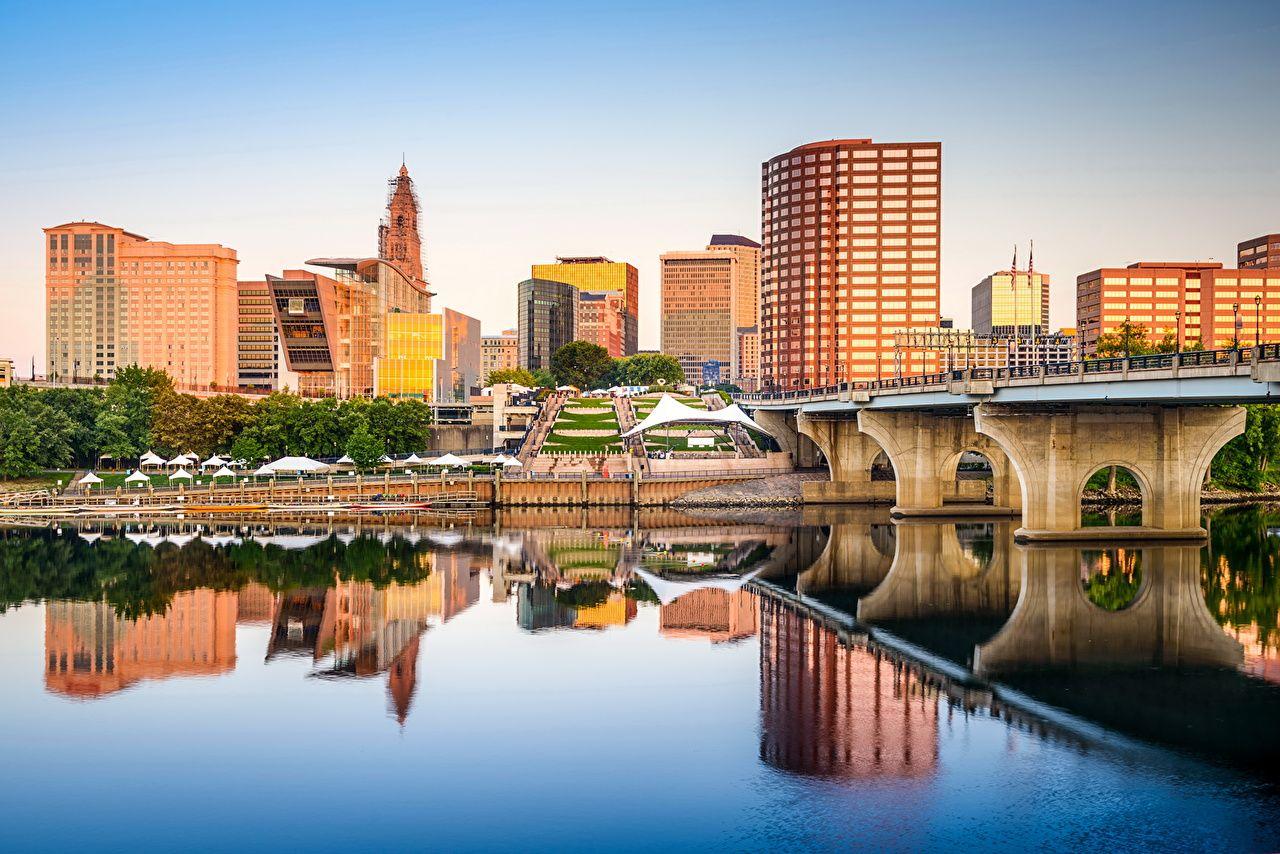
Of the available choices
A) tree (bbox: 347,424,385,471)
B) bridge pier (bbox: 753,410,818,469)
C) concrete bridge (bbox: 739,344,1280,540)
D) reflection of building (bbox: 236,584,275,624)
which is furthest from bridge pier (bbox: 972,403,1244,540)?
tree (bbox: 347,424,385,471)

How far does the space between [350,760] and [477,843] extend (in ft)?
24.5

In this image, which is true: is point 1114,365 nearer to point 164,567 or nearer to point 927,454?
point 927,454

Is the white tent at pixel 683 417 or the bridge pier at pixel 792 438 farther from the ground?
the white tent at pixel 683 417

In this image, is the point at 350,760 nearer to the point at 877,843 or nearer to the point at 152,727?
the point at 152,727

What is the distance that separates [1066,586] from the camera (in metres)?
61.3

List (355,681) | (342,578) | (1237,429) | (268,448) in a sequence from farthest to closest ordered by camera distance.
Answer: (268,448), (1237,429), (342,578), (355,681)

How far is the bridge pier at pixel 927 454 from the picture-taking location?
321ft

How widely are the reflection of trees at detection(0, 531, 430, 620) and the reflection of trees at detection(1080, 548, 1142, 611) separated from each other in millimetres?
36908

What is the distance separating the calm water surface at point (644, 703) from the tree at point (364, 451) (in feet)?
148

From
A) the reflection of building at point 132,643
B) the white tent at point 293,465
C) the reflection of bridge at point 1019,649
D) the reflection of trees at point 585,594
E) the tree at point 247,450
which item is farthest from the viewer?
the tree at point 247,450

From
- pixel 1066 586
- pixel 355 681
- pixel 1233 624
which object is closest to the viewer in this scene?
pixel 355 681

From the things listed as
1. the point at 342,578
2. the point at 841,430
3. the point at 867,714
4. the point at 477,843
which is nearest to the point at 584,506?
the point at 841,430

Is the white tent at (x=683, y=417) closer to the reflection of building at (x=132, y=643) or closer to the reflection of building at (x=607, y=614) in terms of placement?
the reflection of building at (x=607, y=614)

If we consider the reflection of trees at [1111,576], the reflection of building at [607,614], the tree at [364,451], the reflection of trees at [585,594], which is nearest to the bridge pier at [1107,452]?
the reflection of trees at [1111,576]
